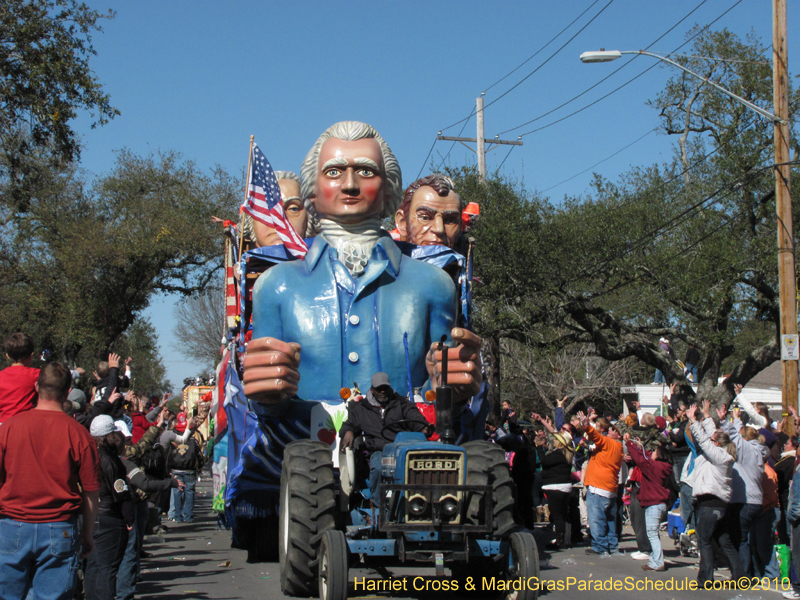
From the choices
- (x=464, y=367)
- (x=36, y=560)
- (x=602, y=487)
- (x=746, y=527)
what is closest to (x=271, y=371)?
(x=464, y=367)

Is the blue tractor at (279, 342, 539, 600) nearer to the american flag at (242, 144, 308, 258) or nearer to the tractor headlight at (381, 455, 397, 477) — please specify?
the tractor headlight at (381, 455, 397, 477)

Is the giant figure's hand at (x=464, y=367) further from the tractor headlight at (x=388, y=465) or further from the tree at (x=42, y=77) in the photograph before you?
the tree at (x=42, y=77)

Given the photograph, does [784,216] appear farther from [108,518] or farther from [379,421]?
[108,518]

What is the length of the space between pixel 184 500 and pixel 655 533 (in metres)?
8.65

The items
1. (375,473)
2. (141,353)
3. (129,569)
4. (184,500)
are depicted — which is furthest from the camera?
(141,353)

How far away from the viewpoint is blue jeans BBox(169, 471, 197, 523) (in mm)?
15086

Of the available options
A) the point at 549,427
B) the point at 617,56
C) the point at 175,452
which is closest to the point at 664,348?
the point at 617,56

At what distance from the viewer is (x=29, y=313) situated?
2736 centimetres

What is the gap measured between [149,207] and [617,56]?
18548 millimetres

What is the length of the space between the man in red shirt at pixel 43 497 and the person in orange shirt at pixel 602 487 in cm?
681

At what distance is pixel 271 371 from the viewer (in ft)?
21.7

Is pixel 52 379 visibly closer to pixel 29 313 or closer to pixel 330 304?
pixel 330 304

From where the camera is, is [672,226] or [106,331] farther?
[106,331]

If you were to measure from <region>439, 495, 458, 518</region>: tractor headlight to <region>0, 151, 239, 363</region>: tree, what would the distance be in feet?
72.6
